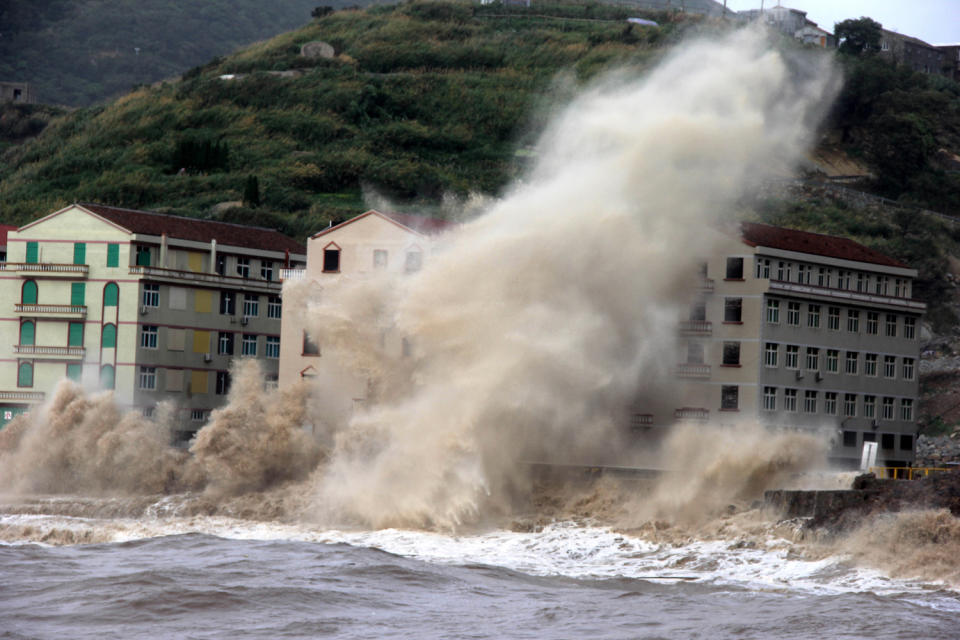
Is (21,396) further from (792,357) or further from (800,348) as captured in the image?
(800,348)

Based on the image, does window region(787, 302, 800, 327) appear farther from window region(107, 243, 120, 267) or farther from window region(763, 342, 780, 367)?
window region(107, 243, 120, 267)

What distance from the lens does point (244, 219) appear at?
84875 millimetres

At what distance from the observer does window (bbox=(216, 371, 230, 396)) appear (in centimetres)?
6619


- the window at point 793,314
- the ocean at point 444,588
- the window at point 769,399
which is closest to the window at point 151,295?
the ocean at point 444,588

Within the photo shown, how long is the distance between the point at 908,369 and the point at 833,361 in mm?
4924

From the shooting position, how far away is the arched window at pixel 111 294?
63.6 metres

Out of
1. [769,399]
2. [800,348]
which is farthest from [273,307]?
[800,348]

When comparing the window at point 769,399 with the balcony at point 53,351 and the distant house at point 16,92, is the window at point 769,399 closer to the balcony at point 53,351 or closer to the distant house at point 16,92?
the balcony at point 53,351

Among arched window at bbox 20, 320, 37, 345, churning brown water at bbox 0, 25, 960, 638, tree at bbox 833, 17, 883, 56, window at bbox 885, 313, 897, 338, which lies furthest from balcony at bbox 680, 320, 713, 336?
tree at bbox 833, 17, 883, 56

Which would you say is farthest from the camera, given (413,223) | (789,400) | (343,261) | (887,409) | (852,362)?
(887,409)

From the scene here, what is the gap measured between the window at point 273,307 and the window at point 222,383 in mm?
3822

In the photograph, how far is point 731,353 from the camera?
187 ft

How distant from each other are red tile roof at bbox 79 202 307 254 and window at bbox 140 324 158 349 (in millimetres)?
4252

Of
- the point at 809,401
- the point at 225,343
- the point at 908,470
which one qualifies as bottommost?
the point at 908,470
